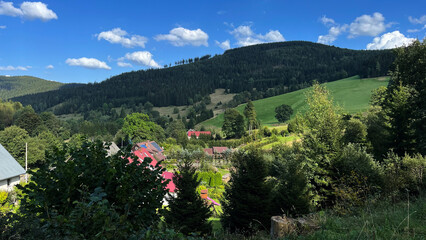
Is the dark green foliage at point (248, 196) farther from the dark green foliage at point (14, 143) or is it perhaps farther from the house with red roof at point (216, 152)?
the dark green foliage at point (14, 143)

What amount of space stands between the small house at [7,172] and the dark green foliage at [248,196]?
27.1 metres

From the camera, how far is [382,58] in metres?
114

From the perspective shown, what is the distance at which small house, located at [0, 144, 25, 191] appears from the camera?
27.0 m

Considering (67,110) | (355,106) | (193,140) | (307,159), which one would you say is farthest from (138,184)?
(67,110)

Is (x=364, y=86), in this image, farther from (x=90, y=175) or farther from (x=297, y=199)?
(x=90, y=175)

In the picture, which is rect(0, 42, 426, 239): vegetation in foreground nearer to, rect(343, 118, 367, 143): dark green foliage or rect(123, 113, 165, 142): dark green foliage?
rect(343, 118, 367, 143): dark green foliage

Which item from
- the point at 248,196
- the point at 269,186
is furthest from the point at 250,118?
the point at 248,196

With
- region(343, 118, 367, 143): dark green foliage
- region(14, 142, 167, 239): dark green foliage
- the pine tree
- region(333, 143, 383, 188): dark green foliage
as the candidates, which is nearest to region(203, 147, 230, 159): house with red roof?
the pine tree

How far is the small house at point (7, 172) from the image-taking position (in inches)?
1063

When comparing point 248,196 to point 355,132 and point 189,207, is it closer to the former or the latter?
point 189,207

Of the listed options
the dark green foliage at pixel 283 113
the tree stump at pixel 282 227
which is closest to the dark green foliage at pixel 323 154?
the tree stump at pixel 282 227

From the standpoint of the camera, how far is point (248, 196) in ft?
45.7

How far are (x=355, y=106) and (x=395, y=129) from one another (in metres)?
68.1

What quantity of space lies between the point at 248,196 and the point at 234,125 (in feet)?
229
